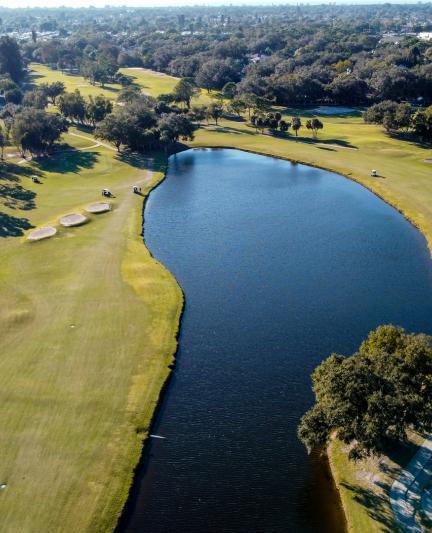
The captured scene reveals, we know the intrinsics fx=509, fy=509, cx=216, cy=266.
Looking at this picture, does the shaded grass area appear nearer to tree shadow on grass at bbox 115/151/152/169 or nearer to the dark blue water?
the dark blue water

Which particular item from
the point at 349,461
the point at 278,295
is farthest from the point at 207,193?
the point at 349,461

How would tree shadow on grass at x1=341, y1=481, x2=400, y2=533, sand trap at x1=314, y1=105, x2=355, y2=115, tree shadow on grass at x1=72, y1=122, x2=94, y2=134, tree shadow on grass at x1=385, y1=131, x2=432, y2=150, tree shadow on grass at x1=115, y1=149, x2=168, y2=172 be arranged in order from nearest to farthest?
tree shadow on grass at x1=341, y1=481, x2=400, y2=533
tree shadow on grass at x1=115, y1=149, x2=168, y2=172
tree shadow on grass at x1=385, y1=131, x2=432, y2=150
tree shadow on grass at x1=72, y1=122, x2=94, y2=134
sand trap at x1=314, y1=105, x2=355, y2=115

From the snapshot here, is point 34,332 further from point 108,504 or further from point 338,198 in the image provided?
point 338,198

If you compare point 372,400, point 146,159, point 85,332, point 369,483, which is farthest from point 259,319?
point 146,159

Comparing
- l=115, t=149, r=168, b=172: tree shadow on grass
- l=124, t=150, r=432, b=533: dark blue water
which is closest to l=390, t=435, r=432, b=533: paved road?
l=124, t=150, r=432, b=533: dark blue water

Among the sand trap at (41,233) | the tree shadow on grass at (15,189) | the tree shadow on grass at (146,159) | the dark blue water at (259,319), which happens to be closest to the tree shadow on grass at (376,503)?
the dark blue water at (259,319)

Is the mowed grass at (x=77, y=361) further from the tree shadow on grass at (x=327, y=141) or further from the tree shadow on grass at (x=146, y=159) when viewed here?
the tree shadow on grass at (x=327, y=141)
